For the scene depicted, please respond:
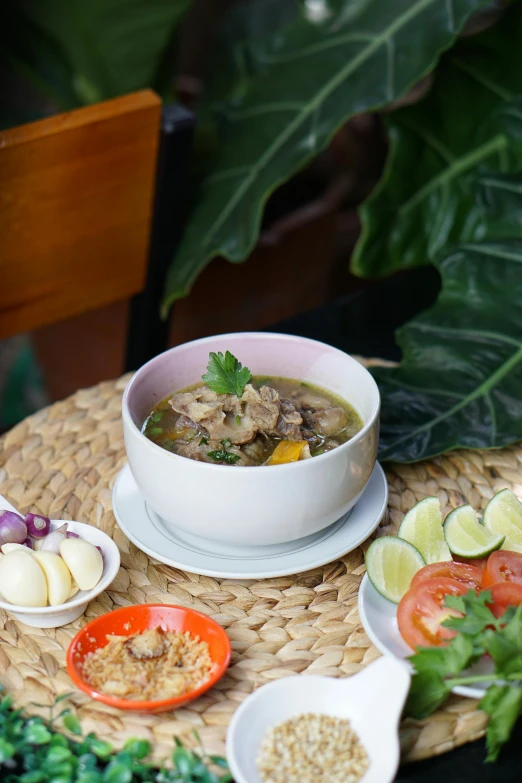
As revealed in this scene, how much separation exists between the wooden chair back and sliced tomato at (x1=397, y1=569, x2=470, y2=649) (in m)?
1.22

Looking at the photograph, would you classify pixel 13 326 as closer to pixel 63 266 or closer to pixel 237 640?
pixel 63 266

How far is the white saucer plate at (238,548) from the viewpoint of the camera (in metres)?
1.29

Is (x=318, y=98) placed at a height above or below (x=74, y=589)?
above

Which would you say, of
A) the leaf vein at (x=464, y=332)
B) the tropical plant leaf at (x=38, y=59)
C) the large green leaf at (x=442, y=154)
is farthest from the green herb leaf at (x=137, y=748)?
the tropical plant leaf at (x=38, y=59)

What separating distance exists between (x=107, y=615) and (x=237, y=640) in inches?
7.2

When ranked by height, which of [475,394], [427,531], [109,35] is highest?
[109,35]

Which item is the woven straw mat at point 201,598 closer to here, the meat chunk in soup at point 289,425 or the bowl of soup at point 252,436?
the bowl of soup at point 252,436

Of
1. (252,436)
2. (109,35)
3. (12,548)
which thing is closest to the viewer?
(12,548)

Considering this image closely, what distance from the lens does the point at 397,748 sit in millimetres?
1019

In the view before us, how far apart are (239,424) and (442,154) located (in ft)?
3.98

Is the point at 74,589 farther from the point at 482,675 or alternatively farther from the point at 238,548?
the point at 482,675

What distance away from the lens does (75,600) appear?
121 cm

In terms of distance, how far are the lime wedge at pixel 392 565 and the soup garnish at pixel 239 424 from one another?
175 mm

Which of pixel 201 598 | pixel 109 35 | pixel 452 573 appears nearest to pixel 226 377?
Result: pixel 201 598
